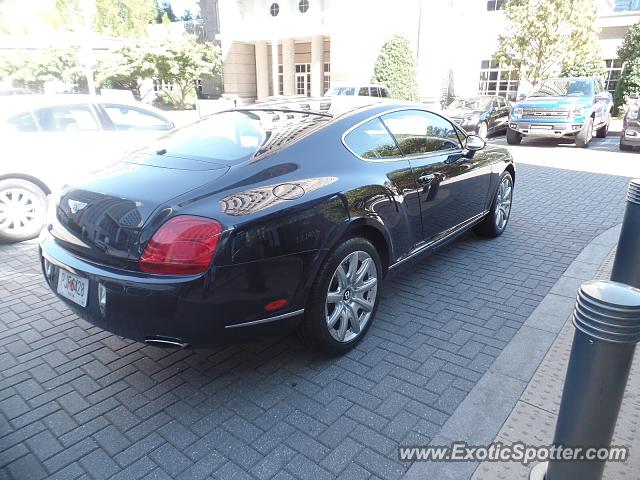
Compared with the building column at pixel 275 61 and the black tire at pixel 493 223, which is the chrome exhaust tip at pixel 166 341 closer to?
the black tire at pixel 493 223

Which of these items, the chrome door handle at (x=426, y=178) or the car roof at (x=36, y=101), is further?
the car roof at (x=36, y=101)

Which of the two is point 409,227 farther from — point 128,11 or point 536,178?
point 128,11

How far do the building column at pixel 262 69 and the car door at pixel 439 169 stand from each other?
89.9 ft

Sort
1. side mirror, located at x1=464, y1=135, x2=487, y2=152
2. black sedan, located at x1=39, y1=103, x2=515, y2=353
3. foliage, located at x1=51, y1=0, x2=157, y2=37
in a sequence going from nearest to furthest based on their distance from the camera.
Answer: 1. black sedan, located at x1=39, y1=103, x2=515, y2=353
2. side mirror, located at x1=464, y1=135, x2=487, y2=152
3. foliage, located at x1=51, y1=0, x2=157, y2=37

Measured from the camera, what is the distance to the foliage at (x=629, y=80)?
2086 cm

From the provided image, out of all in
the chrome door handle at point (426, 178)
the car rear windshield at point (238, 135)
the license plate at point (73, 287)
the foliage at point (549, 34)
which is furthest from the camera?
the foliage at point (549, 34)

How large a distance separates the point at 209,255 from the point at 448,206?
2.53 meters

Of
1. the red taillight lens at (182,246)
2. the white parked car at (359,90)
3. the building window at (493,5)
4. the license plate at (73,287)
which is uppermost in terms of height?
the building window at (493,5)

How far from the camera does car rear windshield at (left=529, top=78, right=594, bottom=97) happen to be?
13938mm

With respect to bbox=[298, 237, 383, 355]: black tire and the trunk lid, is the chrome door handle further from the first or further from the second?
the trunk lid

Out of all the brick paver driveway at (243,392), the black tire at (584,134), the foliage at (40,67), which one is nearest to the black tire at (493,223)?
the brick paver driveway at (243,392)

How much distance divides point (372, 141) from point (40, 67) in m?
39.1

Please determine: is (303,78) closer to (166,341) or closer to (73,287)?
(73,287)

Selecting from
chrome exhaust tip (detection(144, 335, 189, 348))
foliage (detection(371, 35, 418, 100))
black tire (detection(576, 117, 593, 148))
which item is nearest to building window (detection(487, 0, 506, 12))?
foliage (detection(371, 35, 418, 100))
